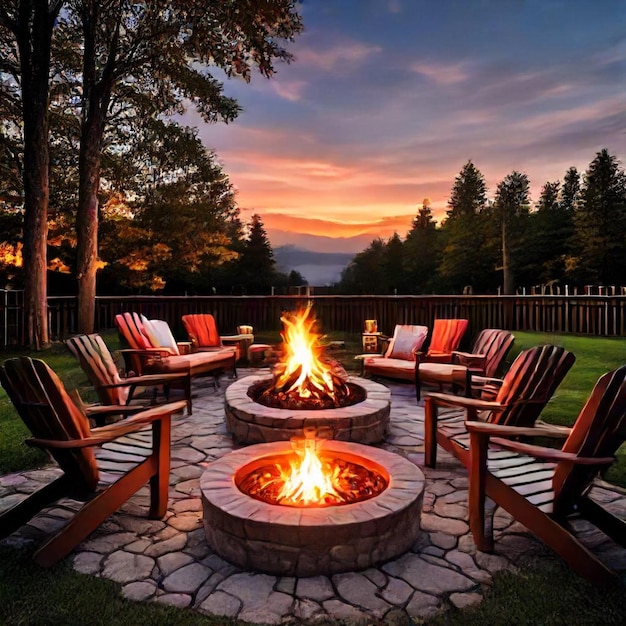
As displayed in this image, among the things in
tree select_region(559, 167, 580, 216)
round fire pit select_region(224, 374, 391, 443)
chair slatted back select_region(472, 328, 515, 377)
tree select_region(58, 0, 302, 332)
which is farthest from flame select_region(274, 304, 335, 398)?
tree select_region(559, 167, 580, 216)

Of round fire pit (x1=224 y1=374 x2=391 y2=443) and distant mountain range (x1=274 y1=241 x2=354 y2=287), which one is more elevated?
distant mountain range (x1=274 y1=241 x2=354 y2=287)

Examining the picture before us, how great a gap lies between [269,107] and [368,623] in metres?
13.2

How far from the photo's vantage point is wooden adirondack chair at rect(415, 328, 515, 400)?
5574 mm

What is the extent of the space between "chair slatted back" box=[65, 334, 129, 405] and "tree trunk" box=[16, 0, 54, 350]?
6.68 m

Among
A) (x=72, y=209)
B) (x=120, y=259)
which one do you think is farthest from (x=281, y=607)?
(x=120, y=259)

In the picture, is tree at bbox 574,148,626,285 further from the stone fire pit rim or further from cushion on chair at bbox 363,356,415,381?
the stone fire pit rim

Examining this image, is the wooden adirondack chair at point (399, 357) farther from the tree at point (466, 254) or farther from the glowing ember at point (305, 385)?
the tree at point (466, 254)

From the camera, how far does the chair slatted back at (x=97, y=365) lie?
4359mm

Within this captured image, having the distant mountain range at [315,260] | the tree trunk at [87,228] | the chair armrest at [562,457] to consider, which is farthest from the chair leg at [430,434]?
the distant mountain range at [315,260]

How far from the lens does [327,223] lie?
25438 mm

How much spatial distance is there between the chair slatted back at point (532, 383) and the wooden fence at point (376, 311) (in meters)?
8.21

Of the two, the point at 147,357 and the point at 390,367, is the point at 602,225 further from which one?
the point at 147,357

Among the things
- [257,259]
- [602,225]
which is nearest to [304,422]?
[602,225]

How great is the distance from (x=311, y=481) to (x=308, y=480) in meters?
0.02
